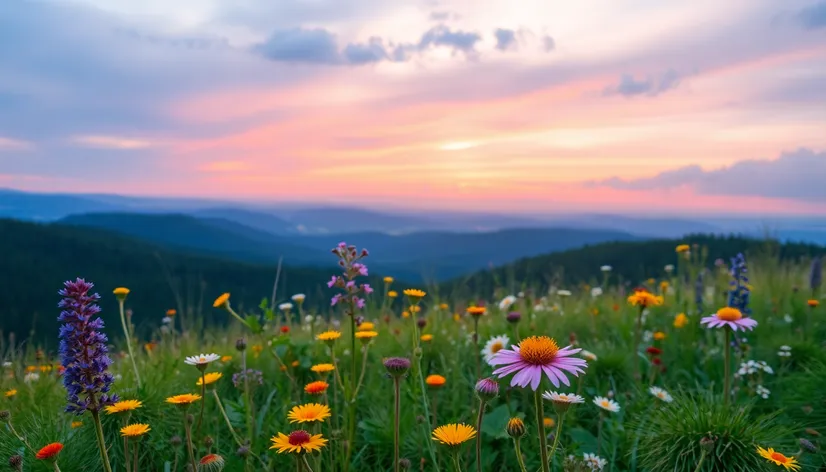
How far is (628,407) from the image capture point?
3.04 m

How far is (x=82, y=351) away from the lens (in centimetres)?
179

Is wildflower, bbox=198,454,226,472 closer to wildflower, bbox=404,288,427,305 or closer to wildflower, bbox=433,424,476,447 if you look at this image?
wildflower, bbox=433,424,476,447

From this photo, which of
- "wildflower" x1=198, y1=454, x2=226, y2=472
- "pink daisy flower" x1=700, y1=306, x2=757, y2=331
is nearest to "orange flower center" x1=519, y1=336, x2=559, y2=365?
"wildflower" x1=198, y1=454, x2=226, y2=472

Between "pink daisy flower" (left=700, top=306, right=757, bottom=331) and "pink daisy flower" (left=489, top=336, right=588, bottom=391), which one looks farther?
"pink daisy flower" (left=700, top=306, right=757, bottom=331)

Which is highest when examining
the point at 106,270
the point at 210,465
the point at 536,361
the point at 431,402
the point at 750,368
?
the point at 536,361

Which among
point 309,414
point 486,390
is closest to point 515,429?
point 486,390

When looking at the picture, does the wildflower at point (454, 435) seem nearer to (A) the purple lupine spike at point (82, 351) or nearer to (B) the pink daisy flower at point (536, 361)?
(B) the pink daisy flower at point (536, 361)

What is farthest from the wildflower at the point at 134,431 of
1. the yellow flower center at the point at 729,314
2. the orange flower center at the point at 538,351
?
the yellow flower center at the point at 729,314

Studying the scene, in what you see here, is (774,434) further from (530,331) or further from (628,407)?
(530,331)

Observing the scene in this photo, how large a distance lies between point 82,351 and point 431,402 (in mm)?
1924

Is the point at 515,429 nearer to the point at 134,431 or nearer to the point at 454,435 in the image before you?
the point at 454,435

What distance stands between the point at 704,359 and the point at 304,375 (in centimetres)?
291

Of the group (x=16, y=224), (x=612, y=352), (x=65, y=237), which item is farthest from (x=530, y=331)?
(x=16, y=224)

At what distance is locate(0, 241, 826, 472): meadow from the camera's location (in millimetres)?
1781
